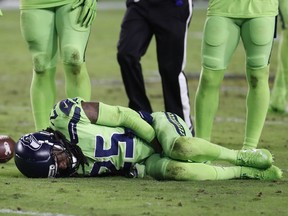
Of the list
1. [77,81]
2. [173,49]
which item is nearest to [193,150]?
[77,81]

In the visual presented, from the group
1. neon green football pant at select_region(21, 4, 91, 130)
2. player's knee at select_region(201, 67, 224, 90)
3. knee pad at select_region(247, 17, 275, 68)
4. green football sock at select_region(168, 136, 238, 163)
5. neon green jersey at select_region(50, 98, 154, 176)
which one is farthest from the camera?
neon green football pant at select_region(21, 4, 91, 130)

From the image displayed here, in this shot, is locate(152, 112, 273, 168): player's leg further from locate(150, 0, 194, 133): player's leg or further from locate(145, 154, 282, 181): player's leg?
locate(150, 0, 194, 133): player's leg

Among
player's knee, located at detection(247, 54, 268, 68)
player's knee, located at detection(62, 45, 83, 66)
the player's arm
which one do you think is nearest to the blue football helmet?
the player's arm

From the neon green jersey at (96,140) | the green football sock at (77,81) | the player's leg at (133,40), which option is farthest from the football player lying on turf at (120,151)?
the player's leg at (133,40)

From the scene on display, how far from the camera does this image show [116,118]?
25.1 feet

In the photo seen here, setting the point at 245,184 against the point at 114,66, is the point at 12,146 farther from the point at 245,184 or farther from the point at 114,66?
the point at 114,66

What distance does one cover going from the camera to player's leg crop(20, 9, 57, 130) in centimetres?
848

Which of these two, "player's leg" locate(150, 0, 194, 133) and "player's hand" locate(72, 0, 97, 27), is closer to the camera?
"player's hand" locate(72, 0, 97, 27)

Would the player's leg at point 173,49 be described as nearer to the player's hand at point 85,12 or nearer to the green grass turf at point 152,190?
the green grass turf at point 152,190

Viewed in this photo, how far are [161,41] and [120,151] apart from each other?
1981 mm

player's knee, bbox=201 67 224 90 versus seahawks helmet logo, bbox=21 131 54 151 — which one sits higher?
player's knee, bbox=201 67 224 90

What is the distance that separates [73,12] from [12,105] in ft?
13.8

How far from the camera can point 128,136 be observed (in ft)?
25.2

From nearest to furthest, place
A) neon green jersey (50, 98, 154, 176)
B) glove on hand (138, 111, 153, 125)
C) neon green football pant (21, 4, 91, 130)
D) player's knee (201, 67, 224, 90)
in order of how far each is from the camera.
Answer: neon green jersey (50, 98, 154, 176)
glove on hand (138, 111, 153, 125)
player's knee (201, 67, 224, 90)
neon green football pant (21, 4, 91, 130)
